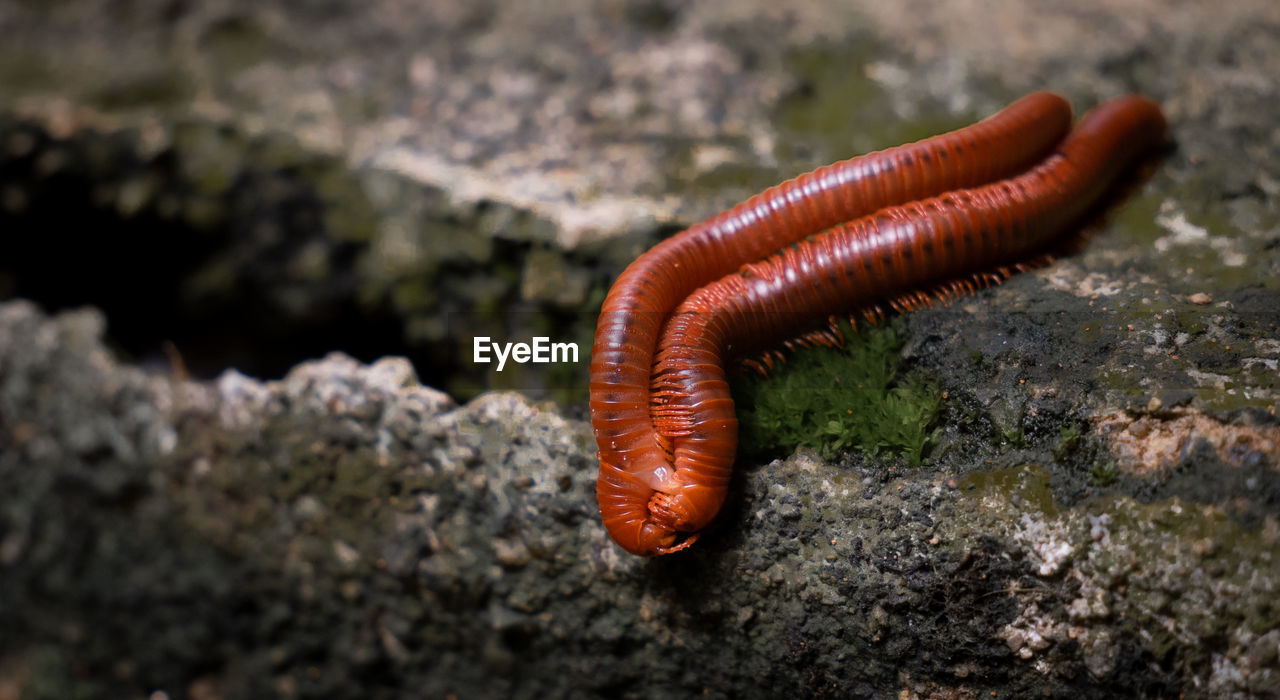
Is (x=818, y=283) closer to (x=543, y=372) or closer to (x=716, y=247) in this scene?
(x=716, y=247)

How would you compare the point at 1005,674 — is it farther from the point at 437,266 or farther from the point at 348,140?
the point at 348,140

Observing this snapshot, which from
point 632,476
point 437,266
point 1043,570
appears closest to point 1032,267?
point 1043,570

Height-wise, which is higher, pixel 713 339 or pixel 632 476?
pixel 713 339

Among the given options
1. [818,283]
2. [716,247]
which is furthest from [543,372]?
[818,283]

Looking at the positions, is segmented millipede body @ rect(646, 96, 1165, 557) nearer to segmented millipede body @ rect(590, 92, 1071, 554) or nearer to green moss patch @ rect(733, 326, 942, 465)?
segmented millipede body @ rect(590, 92, 1071, 554)

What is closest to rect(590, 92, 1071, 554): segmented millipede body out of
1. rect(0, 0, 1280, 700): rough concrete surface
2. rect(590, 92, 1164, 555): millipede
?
rect(590, 92, 1164, 555): millipede

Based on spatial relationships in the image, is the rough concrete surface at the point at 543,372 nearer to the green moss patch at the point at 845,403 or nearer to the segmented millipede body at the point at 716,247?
the green moss patch at the point at 845,403
